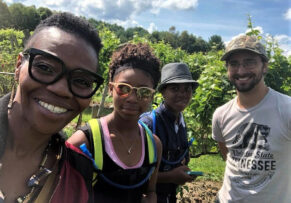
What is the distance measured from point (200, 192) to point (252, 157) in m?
3.20

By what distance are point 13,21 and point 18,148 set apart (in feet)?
215

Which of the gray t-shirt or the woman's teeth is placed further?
the gray t-shirt

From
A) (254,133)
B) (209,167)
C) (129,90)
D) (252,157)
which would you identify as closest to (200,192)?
(209,167)

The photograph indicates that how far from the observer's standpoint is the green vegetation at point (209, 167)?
20.0 ft

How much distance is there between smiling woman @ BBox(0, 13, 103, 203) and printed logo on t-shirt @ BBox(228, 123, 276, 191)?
66.7 inches

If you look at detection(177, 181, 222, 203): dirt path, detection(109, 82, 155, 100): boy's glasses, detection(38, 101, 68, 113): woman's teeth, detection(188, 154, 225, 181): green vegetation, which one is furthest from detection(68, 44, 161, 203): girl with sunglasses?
detection(188, 154, 225, 181): green vegetation

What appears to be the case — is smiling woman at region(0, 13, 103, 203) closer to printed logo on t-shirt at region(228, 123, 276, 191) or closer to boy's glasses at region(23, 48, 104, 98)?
boy's glasses at region(23, 48, 104, 98)

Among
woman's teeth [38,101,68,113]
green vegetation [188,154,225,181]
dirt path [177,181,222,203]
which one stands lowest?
dirt path [177,181,222,203]

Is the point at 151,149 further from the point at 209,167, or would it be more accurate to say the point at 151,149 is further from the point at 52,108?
the point at 209,167

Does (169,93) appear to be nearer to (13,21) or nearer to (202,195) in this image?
(202,195)

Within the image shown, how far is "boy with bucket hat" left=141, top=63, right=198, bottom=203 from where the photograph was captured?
2.32 meters

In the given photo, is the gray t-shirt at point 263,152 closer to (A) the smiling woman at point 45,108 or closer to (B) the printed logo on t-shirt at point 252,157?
(B) the printed logo on t-shirt at point 252,157

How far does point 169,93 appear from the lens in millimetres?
2645

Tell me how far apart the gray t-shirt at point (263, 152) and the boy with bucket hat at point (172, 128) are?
1.66 feet
